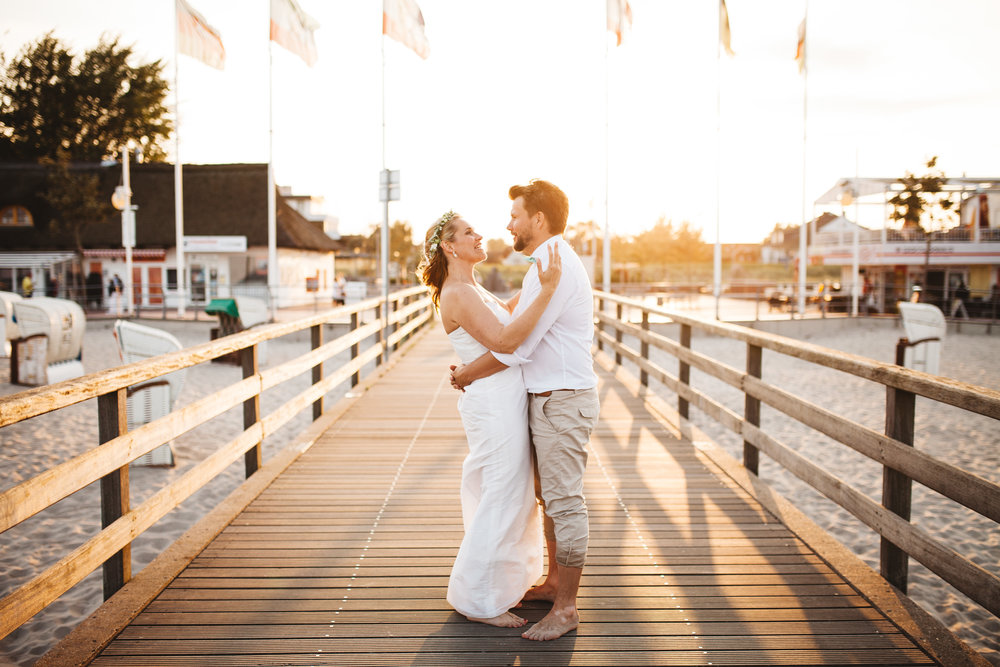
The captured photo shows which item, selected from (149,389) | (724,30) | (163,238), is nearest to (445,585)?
(149,389)

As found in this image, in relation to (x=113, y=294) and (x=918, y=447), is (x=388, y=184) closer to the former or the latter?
(x=918, y=447)

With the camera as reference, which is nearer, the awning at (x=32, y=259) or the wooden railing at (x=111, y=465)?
the wooden railing at (x=111, y=465)

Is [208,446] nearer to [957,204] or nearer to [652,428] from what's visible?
[652,428]

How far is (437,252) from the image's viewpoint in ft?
9.93

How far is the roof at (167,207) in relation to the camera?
34250 millimetres

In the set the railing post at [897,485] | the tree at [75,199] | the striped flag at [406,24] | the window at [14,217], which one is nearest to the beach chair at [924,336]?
the railing post at [897,485]

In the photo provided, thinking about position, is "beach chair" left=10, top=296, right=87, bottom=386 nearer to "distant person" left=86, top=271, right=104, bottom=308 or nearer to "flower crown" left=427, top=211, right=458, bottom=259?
"flower crown" left=427, top=211, right=458, bottom=259

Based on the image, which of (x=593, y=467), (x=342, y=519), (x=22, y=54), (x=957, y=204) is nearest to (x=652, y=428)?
(x=593, y=467)

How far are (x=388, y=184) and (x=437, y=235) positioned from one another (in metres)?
9.75

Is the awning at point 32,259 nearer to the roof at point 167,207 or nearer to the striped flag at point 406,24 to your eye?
the roof at point 167,207

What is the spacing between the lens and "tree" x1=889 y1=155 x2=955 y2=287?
1292 inches

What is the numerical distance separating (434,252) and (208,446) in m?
6.67

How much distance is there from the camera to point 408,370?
10312mm

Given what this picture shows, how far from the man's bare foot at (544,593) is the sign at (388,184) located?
995 cm
